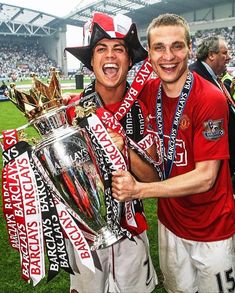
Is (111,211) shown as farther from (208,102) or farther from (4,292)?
(4,292)

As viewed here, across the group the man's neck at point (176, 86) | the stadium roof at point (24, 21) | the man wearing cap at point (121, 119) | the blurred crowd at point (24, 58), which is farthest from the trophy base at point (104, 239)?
the blurred crowd at point (24, 58)

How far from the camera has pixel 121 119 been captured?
175 centimetres

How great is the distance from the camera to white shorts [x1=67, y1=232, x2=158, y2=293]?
179cm

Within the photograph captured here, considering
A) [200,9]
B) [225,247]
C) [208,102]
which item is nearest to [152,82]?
[208,102]

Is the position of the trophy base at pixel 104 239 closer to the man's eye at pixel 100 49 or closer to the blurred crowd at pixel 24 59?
the man's eye at pixel 100 49

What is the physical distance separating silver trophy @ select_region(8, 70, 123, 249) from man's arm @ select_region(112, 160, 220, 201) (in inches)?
4.7

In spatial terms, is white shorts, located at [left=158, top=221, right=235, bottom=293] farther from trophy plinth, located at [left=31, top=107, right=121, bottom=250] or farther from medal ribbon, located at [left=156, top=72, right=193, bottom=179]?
trophy plinth, located at [left=31, top=107, right=121, bottom=250]

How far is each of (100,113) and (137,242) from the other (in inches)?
28.1

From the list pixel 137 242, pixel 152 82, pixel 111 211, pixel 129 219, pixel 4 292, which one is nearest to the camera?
pixel 111 211

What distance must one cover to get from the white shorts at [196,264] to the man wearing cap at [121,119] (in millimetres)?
217

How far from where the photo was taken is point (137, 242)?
183 cm

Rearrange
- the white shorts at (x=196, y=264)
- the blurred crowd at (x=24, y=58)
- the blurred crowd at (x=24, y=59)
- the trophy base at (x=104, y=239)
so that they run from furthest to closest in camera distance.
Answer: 1. the blurred crowd at (x=24, y=58)
2. the blurred crowd at (x=24, y=59)
3. the white shorts at (x=196, y=264)
4. the trophy base at (x=104, y=239)

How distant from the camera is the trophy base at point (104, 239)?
5.16 feet

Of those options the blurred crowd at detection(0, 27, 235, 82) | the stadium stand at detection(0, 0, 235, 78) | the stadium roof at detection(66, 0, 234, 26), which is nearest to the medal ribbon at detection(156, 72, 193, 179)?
the stadium stand at detection(0, 0, 235, 78)
